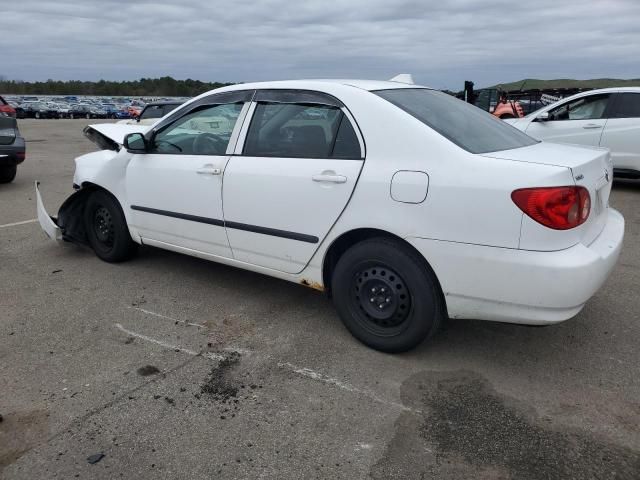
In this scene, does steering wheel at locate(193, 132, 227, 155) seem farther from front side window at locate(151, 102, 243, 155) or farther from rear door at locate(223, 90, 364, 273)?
rear door at locate(223, 90, 364, 273)

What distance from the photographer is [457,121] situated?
3521 mm

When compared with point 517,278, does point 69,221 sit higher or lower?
lower

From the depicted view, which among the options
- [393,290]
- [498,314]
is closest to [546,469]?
[498,314]

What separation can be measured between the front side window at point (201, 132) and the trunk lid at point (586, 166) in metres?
1.92

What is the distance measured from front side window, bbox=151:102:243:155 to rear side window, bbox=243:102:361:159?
0.25 meters

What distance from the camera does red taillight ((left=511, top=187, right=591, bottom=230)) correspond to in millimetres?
2781

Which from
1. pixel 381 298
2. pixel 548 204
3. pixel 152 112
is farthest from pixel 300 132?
pixel 152 112

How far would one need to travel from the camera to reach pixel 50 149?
55.7 ft

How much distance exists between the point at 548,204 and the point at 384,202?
0.87 metres

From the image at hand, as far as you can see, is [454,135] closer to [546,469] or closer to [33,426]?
[546,469]

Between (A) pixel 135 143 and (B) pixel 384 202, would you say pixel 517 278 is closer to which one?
(B) pixel 384 202

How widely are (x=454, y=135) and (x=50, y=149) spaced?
54.4 ft

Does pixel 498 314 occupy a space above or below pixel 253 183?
below

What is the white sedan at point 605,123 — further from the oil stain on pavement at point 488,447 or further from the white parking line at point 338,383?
the white parking line at point 338,383
